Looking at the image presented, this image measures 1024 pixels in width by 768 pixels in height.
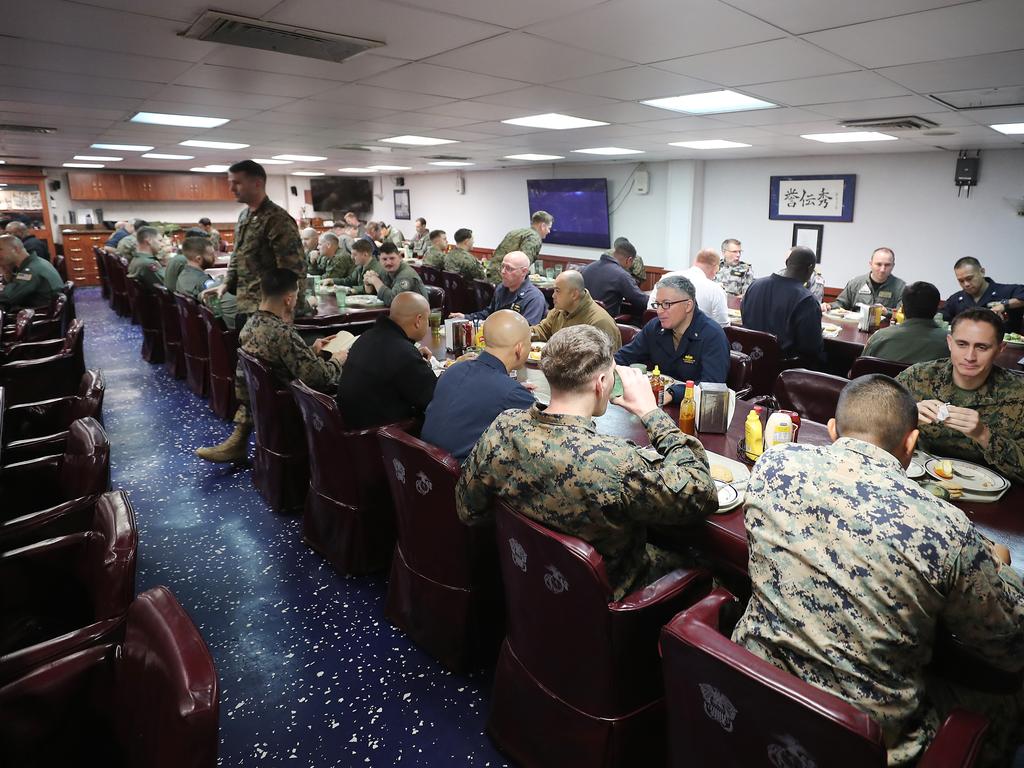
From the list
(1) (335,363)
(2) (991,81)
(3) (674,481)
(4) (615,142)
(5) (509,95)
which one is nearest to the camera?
(3) (674,481)

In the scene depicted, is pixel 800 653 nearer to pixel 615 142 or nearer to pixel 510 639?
pixel 510 639

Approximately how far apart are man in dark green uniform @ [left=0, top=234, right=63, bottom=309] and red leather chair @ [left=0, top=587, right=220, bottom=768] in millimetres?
5782

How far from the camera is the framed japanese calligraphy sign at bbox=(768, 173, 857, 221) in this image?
25.1ft

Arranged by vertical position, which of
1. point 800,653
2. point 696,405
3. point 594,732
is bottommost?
point 594,732

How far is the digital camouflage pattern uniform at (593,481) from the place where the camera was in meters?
1.52

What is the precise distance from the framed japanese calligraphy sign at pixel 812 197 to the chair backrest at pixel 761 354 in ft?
15.5

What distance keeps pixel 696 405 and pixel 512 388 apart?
734mm

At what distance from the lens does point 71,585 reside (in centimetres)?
165

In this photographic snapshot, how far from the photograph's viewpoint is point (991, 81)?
10.6 feet

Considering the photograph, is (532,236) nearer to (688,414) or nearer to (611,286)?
(611,286)

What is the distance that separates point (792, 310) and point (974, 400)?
2.14 metres

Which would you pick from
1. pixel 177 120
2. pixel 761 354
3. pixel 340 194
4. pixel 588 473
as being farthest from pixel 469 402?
pixel 340 194

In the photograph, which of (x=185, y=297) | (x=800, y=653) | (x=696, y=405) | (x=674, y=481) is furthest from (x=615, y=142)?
(x=800, y=653)

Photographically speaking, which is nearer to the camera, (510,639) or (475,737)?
(510,639)
